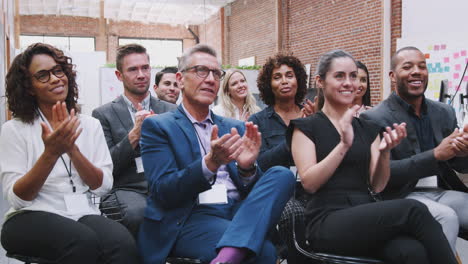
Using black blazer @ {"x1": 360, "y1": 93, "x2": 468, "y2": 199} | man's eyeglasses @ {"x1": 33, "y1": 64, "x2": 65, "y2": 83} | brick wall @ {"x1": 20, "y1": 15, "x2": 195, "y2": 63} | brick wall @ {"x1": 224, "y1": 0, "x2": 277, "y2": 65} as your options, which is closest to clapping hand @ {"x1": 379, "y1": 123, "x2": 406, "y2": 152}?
black blazer @ {"x1": 360, "y1": 93, "x2": 468, "y2": 199}

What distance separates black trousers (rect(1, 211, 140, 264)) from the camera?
1.85 m

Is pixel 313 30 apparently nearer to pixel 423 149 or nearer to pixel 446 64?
pixel 446 64

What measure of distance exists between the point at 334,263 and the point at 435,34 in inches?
258

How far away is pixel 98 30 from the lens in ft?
61.6

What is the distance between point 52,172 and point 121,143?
24.3 inches

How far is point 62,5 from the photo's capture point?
16625 millimetres

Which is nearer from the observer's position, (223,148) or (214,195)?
(223,148)

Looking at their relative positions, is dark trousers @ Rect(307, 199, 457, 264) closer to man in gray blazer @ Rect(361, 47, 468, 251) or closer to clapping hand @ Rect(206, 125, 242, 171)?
man in gray blazer @ Rect(361, 47, 468, 251)

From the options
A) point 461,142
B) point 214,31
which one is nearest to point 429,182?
point 461,142

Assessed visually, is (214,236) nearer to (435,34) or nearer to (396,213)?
(396,213)

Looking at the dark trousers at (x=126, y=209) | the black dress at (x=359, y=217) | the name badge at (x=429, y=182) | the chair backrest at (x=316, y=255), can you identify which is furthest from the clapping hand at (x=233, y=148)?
the name badge at (x=429, y=182)

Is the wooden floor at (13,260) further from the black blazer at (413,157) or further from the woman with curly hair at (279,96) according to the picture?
the woman with curly hair at (279,96)

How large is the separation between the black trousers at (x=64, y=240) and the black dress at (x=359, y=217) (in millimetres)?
829

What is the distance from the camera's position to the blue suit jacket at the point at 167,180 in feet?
6.05
